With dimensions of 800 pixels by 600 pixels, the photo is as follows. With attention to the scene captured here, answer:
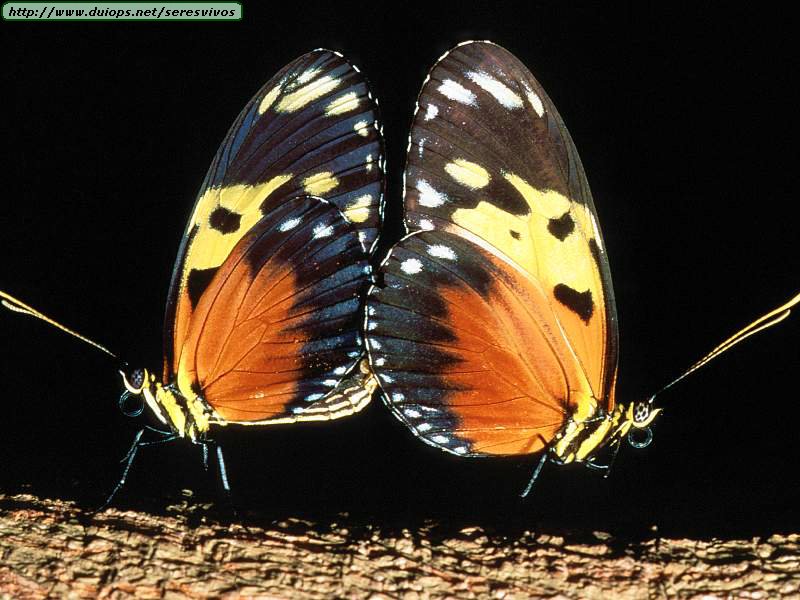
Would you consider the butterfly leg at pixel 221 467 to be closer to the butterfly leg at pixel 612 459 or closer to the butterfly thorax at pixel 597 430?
the butterfly thorax at pixel 597 430

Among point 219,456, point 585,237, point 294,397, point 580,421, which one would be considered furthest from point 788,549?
point 219,456

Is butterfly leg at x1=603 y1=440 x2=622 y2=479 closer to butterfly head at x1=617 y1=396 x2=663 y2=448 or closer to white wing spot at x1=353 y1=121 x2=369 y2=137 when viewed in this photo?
butterfly head at x1=617 y1=396 x2=663 y2=448

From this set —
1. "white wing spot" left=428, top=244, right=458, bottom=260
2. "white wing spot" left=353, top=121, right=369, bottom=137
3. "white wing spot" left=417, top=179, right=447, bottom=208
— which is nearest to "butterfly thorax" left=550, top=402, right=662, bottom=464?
"white wing spot" left=428, top=244, right=458, bottom=260

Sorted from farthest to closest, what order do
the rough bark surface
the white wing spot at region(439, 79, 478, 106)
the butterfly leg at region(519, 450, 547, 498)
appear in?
the butterfly leg at region(519, 450, 547, 498) → the white wing spot at region(439, 79, 478, 106) → the rough bark surface

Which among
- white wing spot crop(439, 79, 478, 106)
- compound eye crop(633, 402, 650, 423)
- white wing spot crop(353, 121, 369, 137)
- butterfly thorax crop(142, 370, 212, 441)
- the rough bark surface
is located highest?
white wing spot crop(439, 79, 478, 106)

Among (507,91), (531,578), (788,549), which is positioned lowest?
(531,578)

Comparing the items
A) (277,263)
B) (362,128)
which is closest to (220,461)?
(277,263)

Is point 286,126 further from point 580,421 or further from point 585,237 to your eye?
point 580,421
